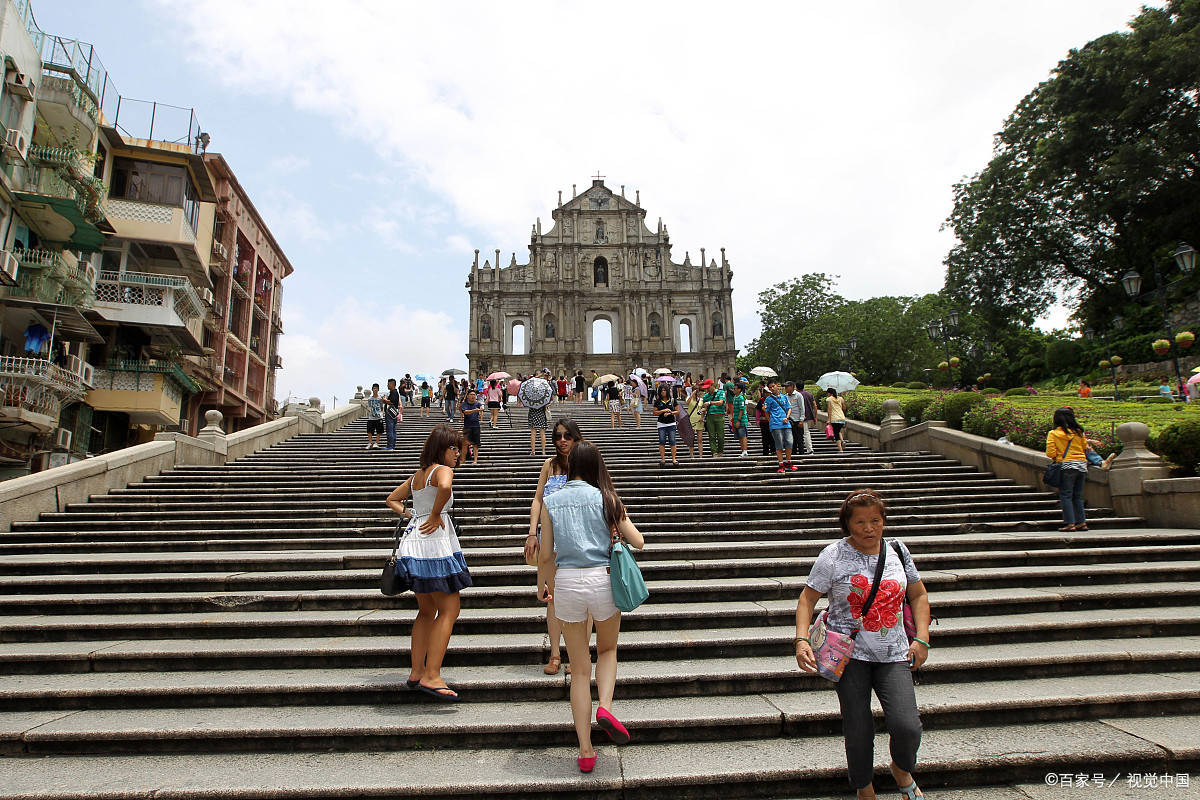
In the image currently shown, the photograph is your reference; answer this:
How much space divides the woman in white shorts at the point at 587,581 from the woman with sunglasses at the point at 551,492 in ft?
A: 1.70

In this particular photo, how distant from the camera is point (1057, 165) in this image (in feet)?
92.5

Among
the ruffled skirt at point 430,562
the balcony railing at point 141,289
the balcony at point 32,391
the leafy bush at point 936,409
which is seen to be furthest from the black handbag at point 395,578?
the balcony railing at point 141,289

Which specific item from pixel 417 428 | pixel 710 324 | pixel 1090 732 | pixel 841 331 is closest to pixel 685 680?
pixel 1090 732

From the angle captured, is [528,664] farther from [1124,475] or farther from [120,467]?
[120,467]

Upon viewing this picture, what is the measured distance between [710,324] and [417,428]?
3805 cm

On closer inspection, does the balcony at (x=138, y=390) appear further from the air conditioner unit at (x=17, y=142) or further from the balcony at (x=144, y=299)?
the air conditioner unit at (x=17, y=142)

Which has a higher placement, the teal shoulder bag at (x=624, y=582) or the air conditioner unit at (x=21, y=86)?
the air conditioner unit at (x=21, y=86)

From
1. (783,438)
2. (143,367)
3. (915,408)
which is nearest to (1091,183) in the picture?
(915,408)

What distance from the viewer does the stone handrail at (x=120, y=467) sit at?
29.0ft

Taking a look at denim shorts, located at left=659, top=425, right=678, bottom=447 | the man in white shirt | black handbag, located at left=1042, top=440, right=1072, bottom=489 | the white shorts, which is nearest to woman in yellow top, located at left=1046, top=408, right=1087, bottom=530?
black handbag, located at left=1042, top=440, right=1072, bottom=489

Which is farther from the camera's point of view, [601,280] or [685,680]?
[601,280]

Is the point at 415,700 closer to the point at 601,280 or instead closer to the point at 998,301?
the point at 998,301

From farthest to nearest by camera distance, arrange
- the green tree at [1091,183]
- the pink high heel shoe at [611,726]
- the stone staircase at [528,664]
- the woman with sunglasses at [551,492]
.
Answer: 1. the green tree at [1091,183]
2. the woman with sunglasses at [551,492]
3. the stone staircase at [528,664]
4. the pink high heel shoe at [611,726]

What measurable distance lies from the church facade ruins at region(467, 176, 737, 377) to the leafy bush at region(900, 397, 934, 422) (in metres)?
36.9
